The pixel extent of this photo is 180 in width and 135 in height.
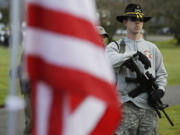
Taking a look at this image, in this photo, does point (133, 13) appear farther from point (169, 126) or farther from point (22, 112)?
point (22, 112)

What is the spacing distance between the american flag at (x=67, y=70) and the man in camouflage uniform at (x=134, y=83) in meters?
1.90

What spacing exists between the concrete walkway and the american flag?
5.27 m

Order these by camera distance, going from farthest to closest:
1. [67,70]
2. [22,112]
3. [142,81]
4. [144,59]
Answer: [22,112], [142,81], [144,59], [67,70]

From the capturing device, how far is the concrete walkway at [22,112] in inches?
314

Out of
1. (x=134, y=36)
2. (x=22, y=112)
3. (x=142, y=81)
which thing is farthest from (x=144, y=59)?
(x=22, y=112)

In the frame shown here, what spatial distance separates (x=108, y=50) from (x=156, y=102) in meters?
0.68

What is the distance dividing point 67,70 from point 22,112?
24.4 feet

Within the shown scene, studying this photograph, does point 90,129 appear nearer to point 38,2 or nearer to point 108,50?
point 38,2

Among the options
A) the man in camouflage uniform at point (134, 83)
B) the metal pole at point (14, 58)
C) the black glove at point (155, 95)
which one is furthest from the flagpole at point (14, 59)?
the black glove at point (155, 95)

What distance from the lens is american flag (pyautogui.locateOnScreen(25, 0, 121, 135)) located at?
2.40 metres

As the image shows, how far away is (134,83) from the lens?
14.7 feet

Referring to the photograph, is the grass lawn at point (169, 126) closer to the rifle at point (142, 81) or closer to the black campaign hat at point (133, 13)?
the rifle at point (142, 81)

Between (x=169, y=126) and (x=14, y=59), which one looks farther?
(x=169, y=126)

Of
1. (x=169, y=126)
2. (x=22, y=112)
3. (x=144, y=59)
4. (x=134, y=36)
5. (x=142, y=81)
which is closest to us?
(x=144, y=59)
